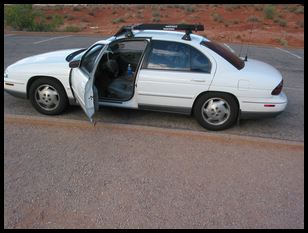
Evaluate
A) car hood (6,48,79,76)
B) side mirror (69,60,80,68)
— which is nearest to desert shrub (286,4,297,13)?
car hood (6,48,79,76)

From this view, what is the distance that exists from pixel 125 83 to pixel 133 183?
2595mm

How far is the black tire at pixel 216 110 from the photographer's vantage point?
4.89 metres

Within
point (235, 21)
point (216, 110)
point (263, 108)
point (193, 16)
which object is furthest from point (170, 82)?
point (193, 16)

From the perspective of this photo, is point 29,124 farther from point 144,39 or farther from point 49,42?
point 49,42

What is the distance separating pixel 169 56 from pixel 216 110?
3.71 feet

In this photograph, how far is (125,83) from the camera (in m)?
→ 5.78

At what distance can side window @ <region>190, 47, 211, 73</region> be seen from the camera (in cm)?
485

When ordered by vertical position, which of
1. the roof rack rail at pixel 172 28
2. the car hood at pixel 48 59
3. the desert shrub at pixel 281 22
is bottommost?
the car hood at pixel 48 59

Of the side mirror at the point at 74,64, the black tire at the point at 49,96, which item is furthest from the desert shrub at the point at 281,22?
the black tire at the point at 49,96

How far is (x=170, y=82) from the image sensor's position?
486cm

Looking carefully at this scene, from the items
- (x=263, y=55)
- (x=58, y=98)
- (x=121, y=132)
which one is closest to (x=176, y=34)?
(x=121, y=132)

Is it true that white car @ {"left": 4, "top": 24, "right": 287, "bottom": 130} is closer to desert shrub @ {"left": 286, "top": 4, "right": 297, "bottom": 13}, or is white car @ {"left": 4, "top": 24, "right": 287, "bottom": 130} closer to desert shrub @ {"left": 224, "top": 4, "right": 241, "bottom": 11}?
desert shrub @ {"left": 286, "top": 4, "right": 297, "bottom": 13}

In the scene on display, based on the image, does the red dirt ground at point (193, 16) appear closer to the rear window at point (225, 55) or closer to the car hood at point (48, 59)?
the rear window at point (225, 55)

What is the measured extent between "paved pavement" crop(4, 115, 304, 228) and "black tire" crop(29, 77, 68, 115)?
34 centimetres
